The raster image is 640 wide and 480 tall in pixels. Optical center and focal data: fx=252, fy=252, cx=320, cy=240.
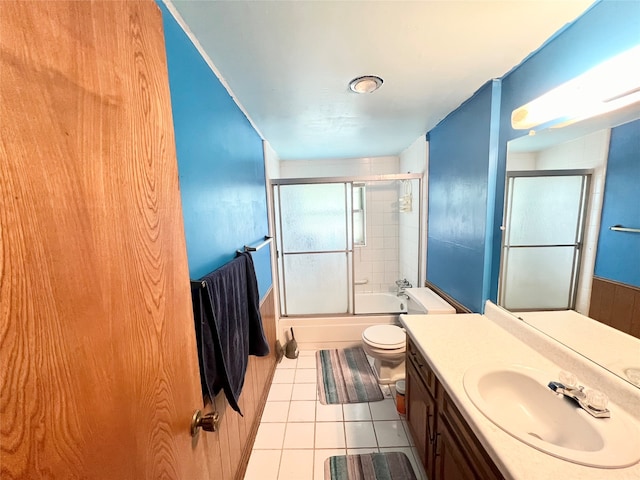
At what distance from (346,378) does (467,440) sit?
5.03ft

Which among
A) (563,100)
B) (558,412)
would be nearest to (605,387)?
(558,412)

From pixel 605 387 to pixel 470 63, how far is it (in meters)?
1.53

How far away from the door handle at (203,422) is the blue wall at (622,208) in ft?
4.96

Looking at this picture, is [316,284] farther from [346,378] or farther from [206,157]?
[206,157]

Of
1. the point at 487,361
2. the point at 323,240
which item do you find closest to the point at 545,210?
the point at 487,361

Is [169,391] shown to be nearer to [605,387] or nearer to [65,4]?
[65,4]

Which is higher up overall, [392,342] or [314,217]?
[314,217]

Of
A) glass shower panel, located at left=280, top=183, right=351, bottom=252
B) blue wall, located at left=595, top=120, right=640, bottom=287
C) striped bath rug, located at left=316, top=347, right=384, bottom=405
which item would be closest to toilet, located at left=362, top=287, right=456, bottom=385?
striped bath rug, located at left=316, top=347, right=384, bottom=405

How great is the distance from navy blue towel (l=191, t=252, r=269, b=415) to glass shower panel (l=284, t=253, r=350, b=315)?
55.9 inches

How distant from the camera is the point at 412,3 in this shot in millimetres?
915

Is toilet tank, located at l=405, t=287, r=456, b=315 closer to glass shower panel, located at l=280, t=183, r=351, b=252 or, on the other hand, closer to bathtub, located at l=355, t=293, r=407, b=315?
glass shower panel, located at l=280, t=183, r=351, b=252

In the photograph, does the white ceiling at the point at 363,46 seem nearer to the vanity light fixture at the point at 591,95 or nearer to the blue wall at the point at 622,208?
the vanity light fixture at the point at 591,95

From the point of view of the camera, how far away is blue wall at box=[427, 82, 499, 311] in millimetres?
1589

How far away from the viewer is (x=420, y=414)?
141 cm
